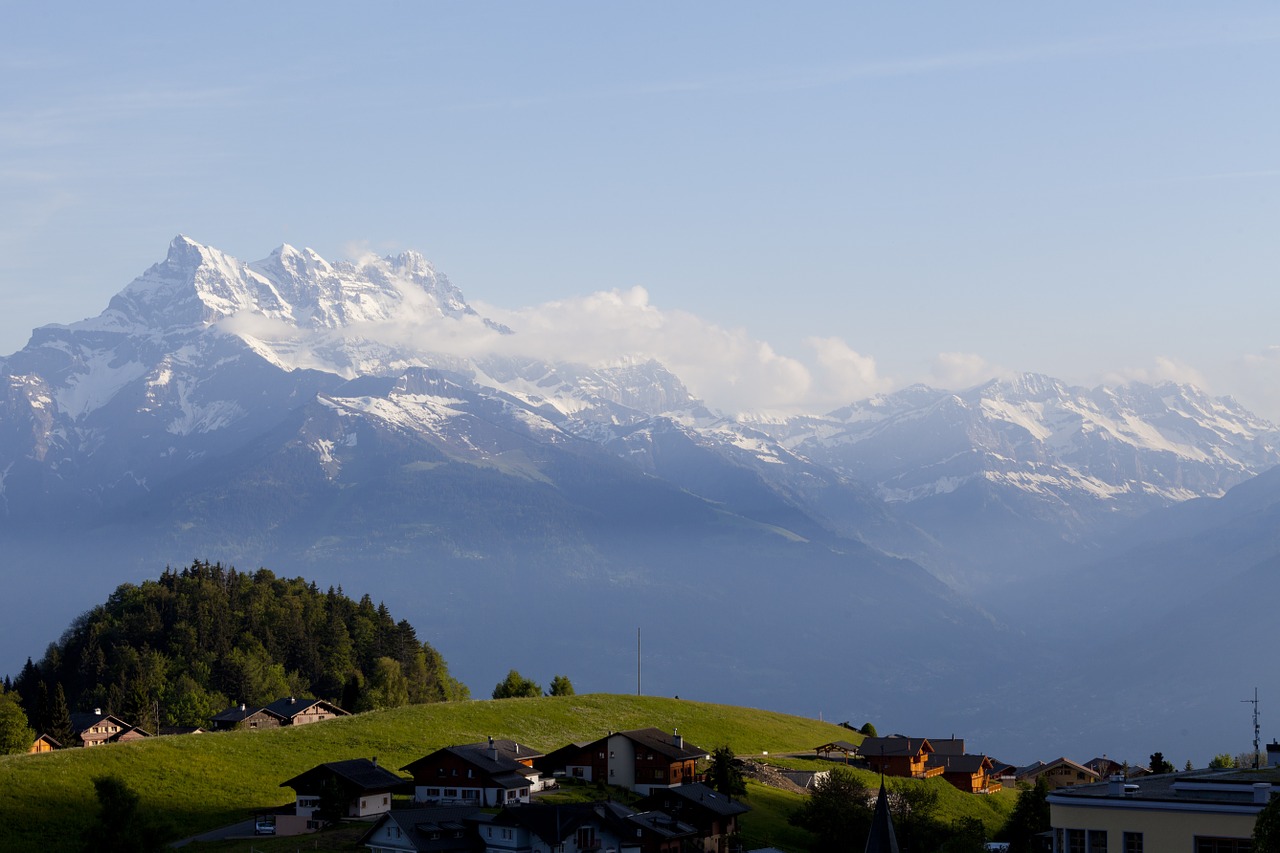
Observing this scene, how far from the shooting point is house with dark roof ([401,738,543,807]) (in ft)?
334

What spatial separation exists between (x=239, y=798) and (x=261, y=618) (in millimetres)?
90811

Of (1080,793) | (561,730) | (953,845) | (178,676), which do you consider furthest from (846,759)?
(1080,793)

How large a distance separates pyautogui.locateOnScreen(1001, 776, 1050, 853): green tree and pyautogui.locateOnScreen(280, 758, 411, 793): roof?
41.9 metres

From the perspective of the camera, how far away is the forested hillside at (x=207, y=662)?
17462 cm

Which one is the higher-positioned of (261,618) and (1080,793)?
(261,618)

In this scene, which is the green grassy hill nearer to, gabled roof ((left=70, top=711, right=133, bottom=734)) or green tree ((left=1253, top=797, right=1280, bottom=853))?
gabled roof ((left=70, top=711, right=133, bottom=734))

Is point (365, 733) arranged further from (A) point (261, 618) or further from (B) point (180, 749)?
(A) point (261, 618)

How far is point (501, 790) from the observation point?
101 m

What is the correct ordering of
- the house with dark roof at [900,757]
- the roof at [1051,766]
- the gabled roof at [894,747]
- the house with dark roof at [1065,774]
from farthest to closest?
the roof at [1051,766] < the house with dark roof at [1065,774] < the gabled roof at [894,747] < the house with dark roof at [900,757]

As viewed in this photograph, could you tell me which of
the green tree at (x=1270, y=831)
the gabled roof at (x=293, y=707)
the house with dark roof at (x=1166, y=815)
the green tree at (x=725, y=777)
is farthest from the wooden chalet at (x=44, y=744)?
the green tree at (x=1270, y=831)

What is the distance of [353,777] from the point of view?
99.6 meters

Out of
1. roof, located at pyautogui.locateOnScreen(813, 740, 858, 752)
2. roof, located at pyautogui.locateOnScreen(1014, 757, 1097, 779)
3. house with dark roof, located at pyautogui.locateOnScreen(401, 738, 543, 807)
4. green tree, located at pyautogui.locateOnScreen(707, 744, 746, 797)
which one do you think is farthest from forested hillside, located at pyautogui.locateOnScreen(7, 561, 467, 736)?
roof, located at pyautogui.locateOnScreen(1014, 757, 1097, 779)

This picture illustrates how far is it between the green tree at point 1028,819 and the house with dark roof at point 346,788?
139 feet

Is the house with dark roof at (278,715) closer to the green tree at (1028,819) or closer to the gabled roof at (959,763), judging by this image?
the gabled roof at (959,763)
